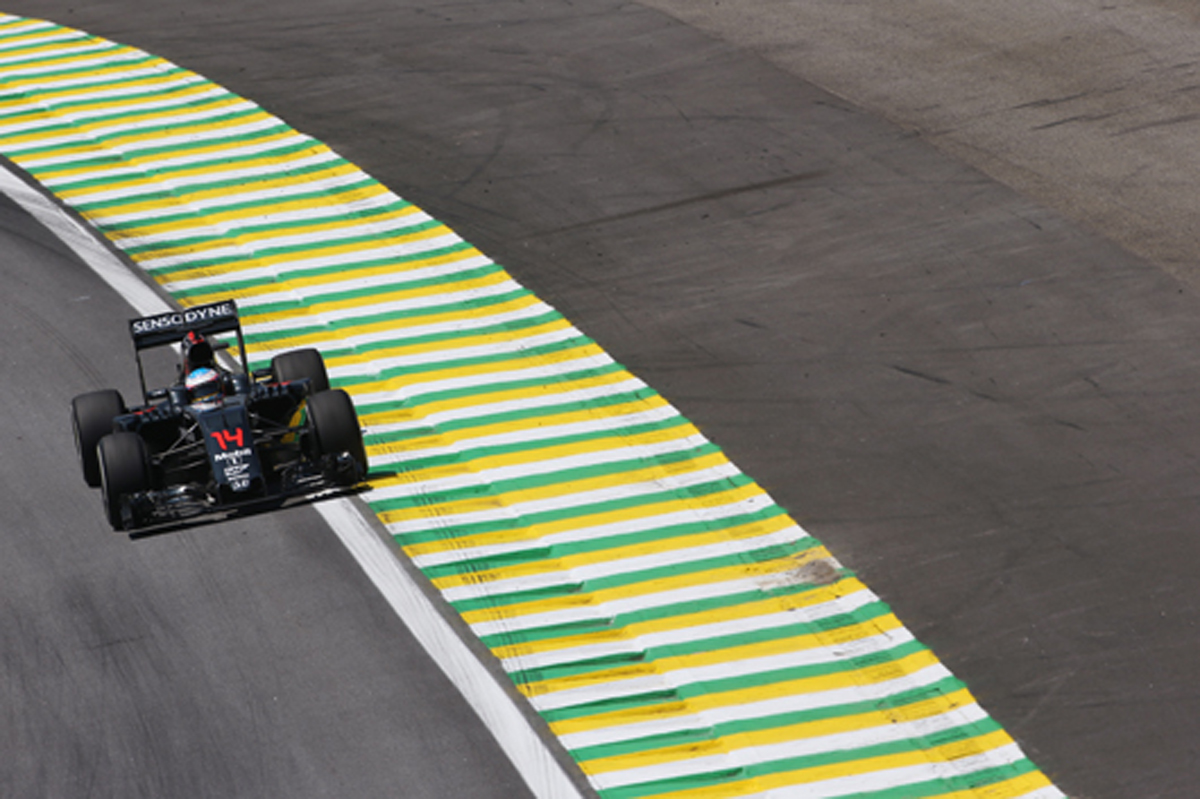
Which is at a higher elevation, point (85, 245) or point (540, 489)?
point (85, 245)

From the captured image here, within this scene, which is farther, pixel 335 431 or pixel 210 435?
pixel 335 431

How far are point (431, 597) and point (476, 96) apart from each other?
11586mm

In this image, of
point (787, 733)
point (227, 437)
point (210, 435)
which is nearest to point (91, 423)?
point (210, 435)

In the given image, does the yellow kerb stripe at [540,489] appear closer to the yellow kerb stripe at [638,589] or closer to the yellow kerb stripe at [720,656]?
the yellow kerb stripe at [638,589]

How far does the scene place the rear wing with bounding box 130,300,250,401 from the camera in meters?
13.4

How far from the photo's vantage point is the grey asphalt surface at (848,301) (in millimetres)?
11844

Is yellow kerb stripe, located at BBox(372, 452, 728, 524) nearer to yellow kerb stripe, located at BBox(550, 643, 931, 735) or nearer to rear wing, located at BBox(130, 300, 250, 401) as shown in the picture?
rear wing, located at BBox(130, 300, 250, 401)

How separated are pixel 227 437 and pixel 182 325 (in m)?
1.70

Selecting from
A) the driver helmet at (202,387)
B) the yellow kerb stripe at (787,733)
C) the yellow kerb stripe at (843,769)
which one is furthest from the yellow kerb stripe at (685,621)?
the driver helmet at (202,387)

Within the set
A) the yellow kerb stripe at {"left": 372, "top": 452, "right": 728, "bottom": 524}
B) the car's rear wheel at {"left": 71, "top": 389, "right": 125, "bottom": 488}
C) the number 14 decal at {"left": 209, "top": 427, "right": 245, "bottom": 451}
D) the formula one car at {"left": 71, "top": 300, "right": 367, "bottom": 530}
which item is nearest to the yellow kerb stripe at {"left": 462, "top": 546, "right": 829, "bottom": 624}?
the yellow kerb stripe at {"left": 372, "top": 452, "right": 728, "bottom": 524}

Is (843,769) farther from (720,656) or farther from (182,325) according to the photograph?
(182,325)

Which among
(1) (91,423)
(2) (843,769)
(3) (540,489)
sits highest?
(1) (91,423)

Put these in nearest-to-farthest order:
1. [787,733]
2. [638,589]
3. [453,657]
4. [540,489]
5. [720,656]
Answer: [787,733] < [720,656] < [453,657] < [638,589] < [540,489]

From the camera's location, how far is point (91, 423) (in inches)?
514
